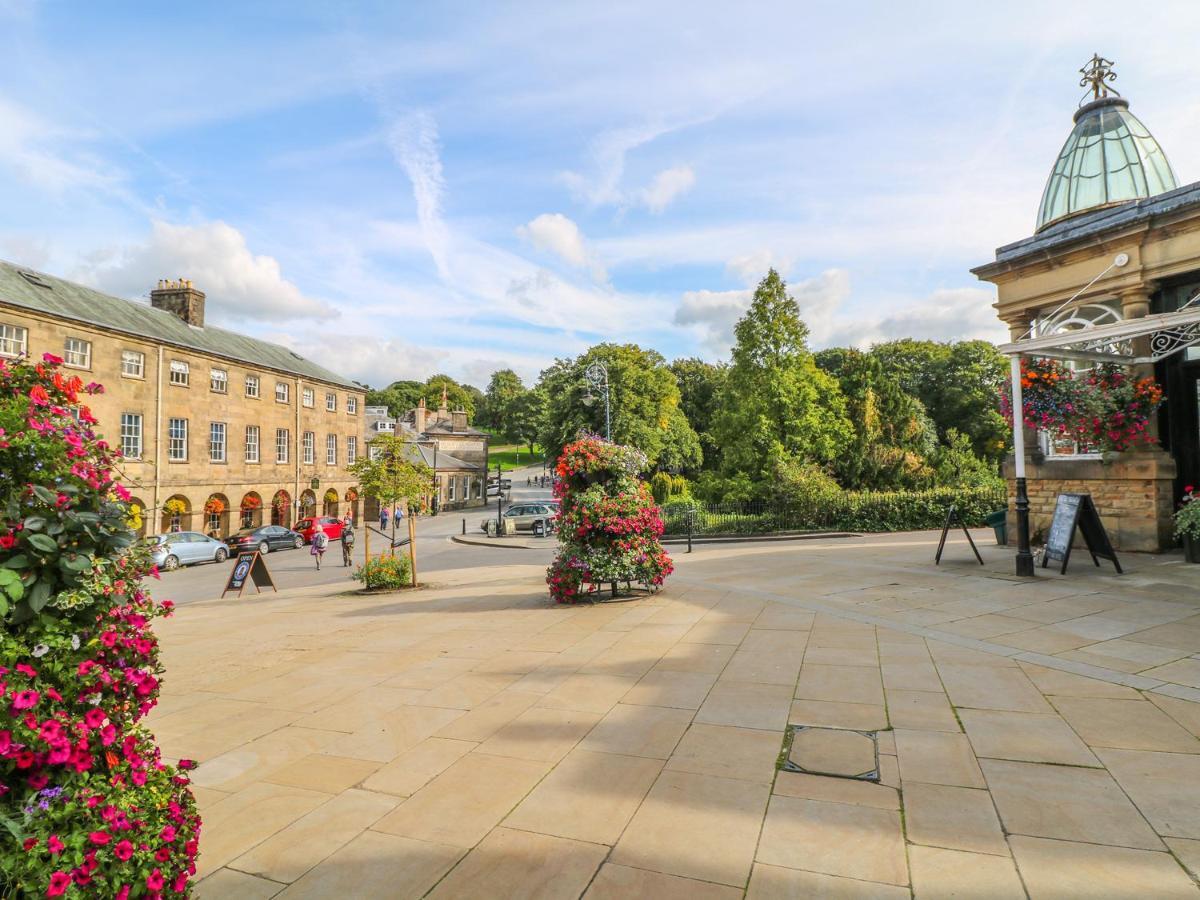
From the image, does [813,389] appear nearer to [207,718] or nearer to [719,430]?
[719,430]

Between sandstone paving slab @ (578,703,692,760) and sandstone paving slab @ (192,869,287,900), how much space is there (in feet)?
6.31

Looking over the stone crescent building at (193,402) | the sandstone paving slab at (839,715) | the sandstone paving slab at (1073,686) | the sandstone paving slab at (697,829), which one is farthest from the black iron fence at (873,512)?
the stone crescent building at (193,402)

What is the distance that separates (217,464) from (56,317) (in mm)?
8879

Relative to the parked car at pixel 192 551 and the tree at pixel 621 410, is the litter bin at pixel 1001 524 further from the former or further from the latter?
the parked car at pixel 192 551

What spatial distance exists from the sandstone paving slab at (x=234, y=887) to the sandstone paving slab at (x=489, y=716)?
1637 mm

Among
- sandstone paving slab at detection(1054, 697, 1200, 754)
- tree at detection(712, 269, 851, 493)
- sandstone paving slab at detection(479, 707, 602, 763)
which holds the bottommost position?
sandstone paving slab at detection(479, 707, 602, 763)

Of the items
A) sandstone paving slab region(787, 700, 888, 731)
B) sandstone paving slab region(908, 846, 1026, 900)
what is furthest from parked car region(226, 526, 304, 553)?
sandstone paving slab region(908, 846, 1026, 900)

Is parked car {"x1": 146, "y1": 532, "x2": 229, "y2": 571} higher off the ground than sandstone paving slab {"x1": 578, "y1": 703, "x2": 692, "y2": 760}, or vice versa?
sandstone paving slab {"x1": 578, "y1": 703, "x2": 692, "y2": 760}

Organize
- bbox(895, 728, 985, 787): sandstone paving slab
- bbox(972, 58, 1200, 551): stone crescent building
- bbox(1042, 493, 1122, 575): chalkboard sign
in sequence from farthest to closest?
1. bbox(972, 58, 1200, 551): stone crescent building
2. bbox(1042, 493, 1122, 575): chalkboard sign
3. bbox(895, 728, 985, 787): sandstone paving slab

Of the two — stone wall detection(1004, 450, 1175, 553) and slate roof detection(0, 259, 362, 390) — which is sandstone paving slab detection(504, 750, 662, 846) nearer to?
stone wall detection(1004, 450, 1175, 553)

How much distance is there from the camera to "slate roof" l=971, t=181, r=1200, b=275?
10008 millimetres

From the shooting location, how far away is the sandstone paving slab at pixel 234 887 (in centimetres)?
276

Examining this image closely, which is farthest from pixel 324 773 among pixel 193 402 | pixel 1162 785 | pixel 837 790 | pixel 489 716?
pixel 193 402

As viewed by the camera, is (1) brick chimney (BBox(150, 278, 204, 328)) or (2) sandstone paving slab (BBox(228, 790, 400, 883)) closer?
(2) sandstone paving slab (BBox(228, 790, 400, 883))
